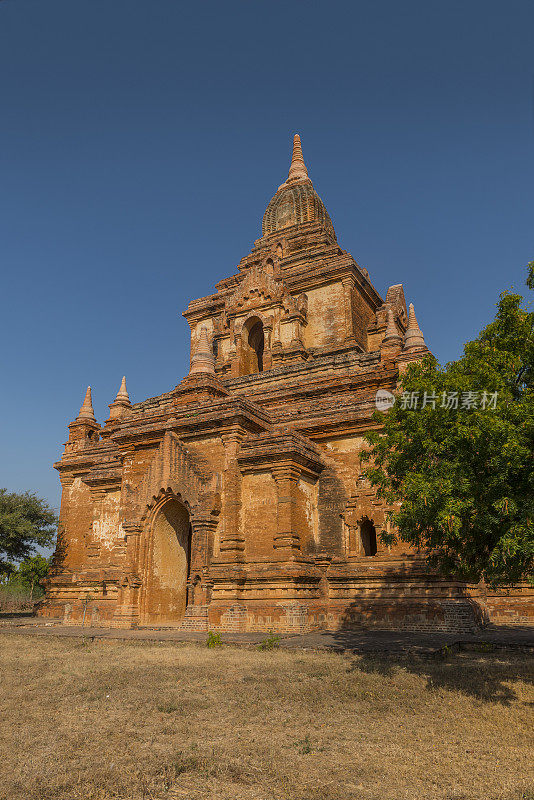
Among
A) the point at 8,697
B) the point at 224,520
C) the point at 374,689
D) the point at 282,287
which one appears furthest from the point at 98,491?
the point at 374,689

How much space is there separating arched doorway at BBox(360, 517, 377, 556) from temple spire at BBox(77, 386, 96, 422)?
1671cm

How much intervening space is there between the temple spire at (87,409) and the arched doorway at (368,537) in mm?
16712

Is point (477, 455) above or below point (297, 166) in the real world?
below

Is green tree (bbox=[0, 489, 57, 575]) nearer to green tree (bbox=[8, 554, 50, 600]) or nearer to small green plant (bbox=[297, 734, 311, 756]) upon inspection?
green tree (bbox=[8, 554, 50, 600])

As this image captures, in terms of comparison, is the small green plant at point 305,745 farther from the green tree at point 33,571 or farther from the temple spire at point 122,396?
the green tree at point 33,571

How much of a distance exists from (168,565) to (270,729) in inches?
525

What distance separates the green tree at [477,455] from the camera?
859 centimetres

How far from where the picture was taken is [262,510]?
18.0m

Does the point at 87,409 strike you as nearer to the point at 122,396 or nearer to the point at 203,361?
the point at 122,396

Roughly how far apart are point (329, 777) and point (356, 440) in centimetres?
1451

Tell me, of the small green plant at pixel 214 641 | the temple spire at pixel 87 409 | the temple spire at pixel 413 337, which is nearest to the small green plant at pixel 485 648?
the small green plant at pixel 214 641

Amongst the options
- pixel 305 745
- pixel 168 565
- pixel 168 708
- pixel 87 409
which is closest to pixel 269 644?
pixel 168 708

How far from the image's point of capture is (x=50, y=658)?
13.1 metres

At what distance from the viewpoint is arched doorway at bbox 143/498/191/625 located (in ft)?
64.1
